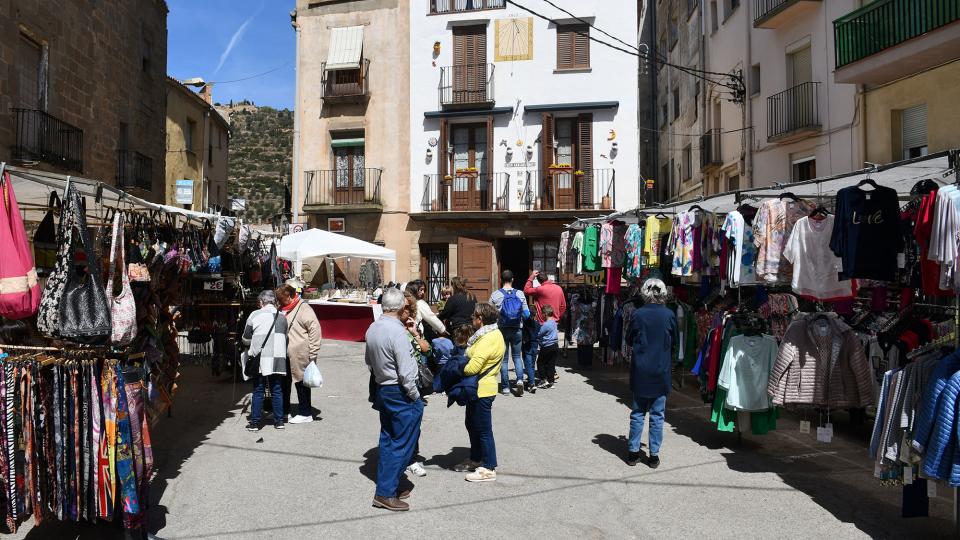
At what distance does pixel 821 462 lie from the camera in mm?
6512

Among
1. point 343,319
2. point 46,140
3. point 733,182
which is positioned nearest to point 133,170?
point 46,140

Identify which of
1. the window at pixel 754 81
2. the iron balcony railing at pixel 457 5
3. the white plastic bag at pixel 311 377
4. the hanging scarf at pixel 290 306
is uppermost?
the iron balcony railing at pixel 457 5

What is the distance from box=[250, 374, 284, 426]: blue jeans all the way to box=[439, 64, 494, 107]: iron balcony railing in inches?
610

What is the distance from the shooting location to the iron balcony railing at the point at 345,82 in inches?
890

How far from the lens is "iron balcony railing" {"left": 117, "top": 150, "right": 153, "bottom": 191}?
18438 millimetres

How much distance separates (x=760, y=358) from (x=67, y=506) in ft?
18.7

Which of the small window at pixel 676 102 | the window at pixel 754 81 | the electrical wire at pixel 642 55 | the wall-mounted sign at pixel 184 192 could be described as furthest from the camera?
the small window at pixel 676 102

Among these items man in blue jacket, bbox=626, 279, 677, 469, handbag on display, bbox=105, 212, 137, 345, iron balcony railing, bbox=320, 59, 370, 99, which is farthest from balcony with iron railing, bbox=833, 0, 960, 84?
iron balcony railing, bbox=320, 59, 370, 99

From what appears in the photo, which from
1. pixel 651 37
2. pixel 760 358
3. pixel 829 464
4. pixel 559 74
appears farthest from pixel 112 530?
pixel 651 37

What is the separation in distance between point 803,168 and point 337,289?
11715 mm

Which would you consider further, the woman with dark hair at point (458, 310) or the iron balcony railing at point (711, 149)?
the iron balcony railing at point (711, 149)

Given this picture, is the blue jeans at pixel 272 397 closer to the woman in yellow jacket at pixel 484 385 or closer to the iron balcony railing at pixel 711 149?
the woman in yellow jacket at pixel 484 385

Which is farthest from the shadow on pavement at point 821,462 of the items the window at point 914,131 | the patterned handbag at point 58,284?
the window at point 914,131

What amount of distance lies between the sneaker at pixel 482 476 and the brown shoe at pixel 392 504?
81 cm
